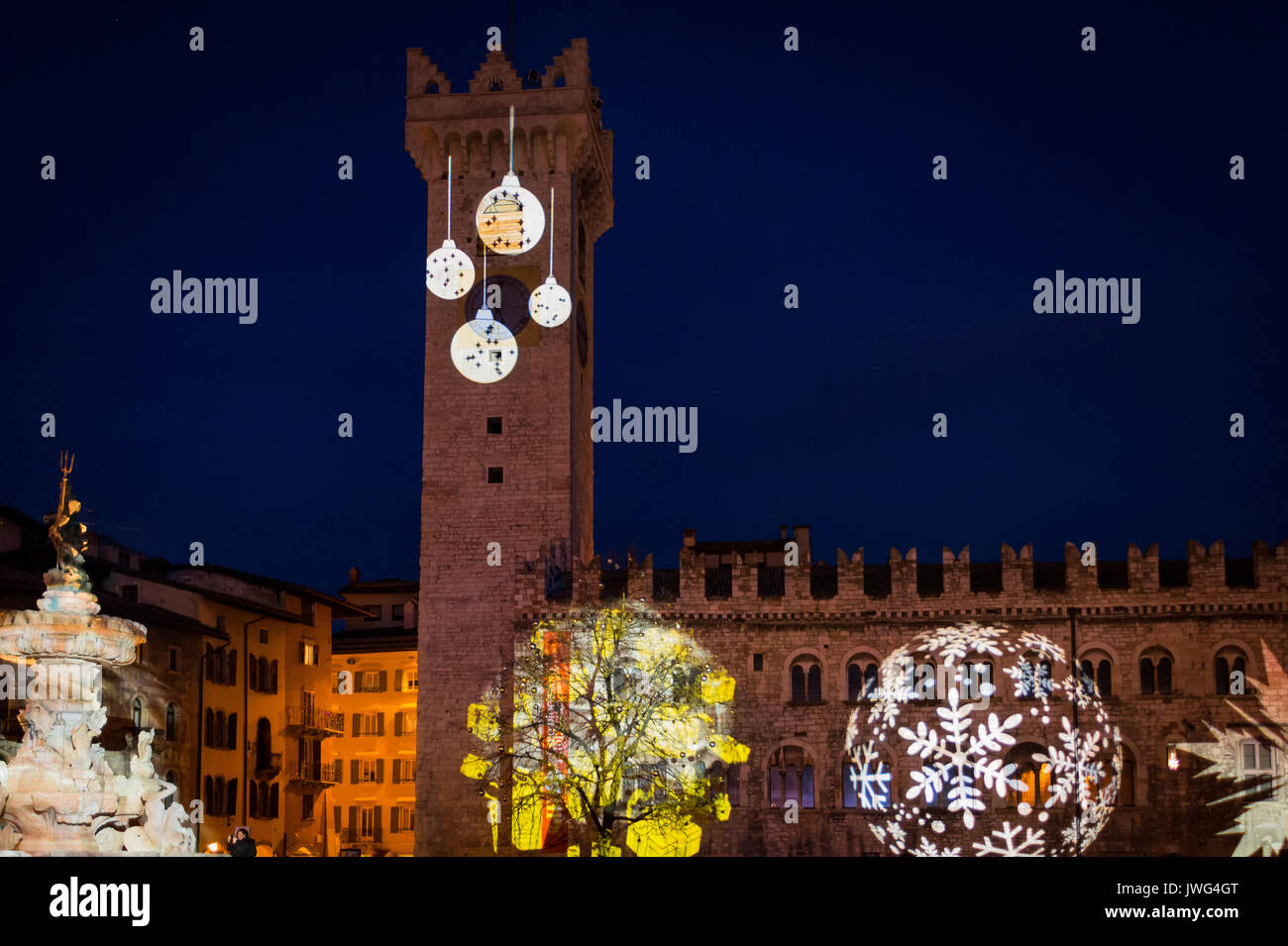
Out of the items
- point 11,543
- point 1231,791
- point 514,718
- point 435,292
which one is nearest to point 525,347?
point 435,292

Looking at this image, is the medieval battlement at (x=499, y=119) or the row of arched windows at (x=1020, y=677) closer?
the row of arched windows at (x=1020, y=677)

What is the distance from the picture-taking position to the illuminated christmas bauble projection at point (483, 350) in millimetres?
53000

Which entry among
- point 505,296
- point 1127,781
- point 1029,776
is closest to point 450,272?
point 505,296

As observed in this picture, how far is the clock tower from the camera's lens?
50.2m

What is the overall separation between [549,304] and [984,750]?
2043 centimetres

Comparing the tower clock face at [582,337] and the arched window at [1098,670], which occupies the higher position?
the tower clock face at [582,337]

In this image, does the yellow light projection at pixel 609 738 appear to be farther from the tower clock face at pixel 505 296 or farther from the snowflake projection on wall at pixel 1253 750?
the snowflake projection on wall at pixel 1253 750

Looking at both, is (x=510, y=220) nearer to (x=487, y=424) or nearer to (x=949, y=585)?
(x=487, y=424)

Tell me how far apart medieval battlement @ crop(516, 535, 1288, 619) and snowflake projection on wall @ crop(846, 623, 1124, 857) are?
4.78 feet

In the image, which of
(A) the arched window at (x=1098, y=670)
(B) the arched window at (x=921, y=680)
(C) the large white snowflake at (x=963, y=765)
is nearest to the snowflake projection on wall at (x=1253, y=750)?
(A) the arched window at (x=1098, y=670)

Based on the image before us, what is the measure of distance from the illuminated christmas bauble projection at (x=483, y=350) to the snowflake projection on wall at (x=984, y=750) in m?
16.7

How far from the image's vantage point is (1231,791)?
4338 centimetres

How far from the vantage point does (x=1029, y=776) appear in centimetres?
4428
